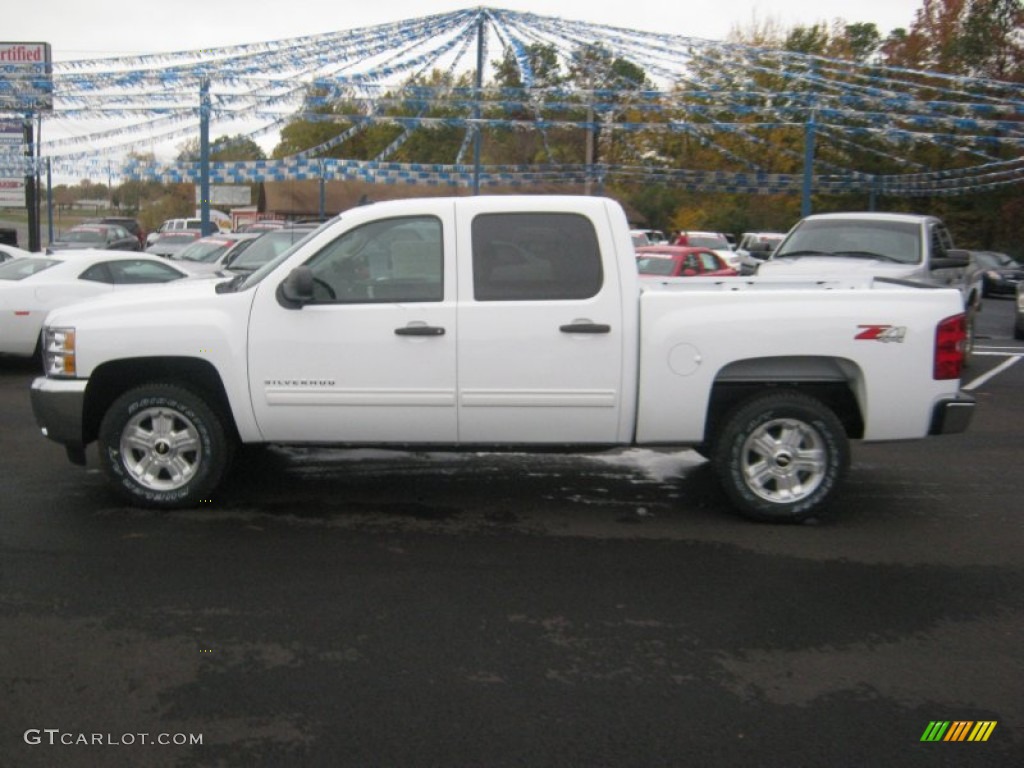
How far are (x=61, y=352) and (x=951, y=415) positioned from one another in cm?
542

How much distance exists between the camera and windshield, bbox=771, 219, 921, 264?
12359 millimetres

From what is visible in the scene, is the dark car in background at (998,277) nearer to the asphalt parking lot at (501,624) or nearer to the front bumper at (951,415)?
the asphalt parking lot at (501,624)

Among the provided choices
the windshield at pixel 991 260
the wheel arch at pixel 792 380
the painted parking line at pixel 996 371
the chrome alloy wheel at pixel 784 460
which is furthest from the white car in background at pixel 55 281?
the windshield at pixel 991 260

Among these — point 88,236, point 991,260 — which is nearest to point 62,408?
point 88,236

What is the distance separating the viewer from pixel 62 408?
628 cm

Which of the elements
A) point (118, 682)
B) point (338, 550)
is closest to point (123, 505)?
point (338, 550)

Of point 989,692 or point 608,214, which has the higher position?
point 608,214

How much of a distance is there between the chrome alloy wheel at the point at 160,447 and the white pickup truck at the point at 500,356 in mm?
13

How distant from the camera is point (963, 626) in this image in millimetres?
4824

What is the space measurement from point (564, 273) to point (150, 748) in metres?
3.61

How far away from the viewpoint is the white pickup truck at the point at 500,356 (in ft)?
20.1

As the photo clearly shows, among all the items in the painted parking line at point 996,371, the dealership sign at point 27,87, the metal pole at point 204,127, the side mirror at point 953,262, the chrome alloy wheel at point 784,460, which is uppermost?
the dealership sign at point 27,87

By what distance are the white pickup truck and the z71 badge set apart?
0.04 feet

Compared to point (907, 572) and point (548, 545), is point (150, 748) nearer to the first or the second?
point (548, 545)
